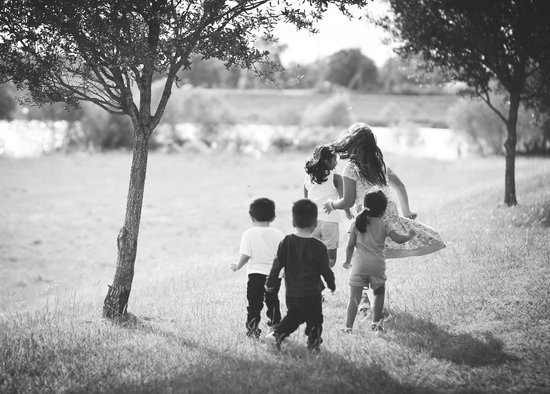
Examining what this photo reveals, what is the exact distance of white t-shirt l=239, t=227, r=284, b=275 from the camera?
5.62 meters

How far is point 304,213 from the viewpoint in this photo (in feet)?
16.6

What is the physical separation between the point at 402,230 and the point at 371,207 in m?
0.87

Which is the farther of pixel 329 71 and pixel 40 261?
pixel 329 71

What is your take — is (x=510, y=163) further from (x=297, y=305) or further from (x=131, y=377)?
(x=131, y=377)

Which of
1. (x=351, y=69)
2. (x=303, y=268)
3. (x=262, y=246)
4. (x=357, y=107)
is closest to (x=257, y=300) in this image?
(x=262, y=246)

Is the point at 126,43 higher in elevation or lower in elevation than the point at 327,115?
lower

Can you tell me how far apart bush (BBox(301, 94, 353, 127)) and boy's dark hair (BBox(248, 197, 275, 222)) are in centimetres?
5189

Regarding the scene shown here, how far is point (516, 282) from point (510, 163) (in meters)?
6.88

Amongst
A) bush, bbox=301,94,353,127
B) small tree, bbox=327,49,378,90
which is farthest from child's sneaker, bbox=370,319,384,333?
small tree, bbox=327,49,378,90

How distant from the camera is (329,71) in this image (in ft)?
337

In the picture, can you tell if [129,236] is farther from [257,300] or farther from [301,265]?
[301,265]

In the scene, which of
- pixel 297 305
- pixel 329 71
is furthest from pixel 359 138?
pixel 329 71

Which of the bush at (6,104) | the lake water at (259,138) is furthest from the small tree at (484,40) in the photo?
the bush at (6,104)

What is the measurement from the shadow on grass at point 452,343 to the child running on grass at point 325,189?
1.35m
